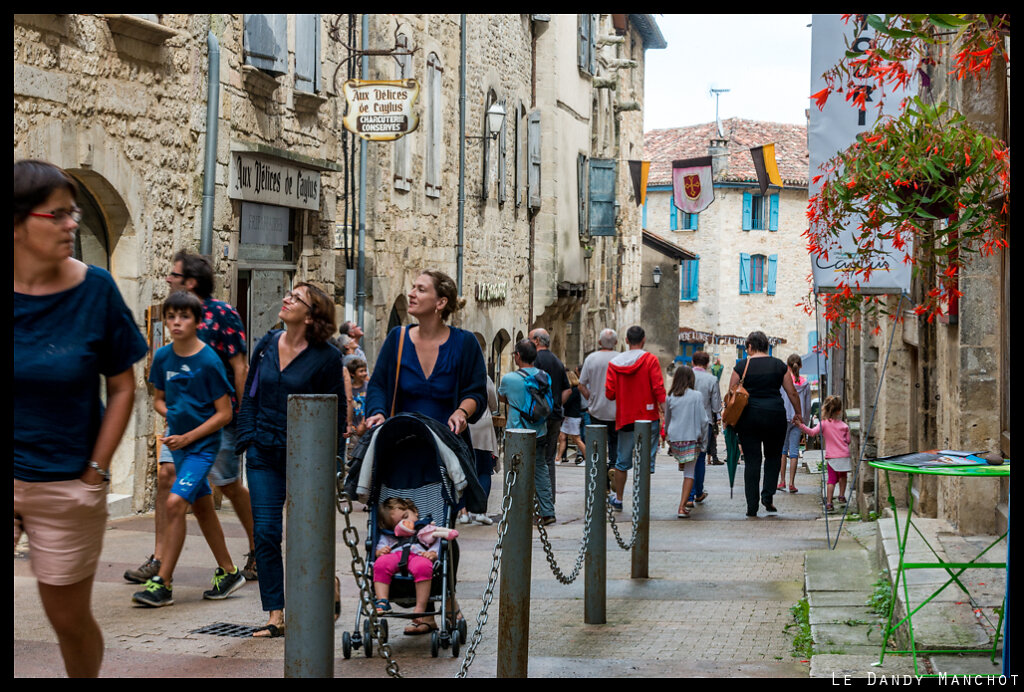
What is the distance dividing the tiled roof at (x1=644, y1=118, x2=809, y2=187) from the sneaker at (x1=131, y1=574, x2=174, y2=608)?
41161 millimetres

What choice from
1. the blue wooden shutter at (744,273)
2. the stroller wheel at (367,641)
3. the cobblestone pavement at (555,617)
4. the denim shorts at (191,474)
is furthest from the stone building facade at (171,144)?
the blue wooden shutter at (744,273)

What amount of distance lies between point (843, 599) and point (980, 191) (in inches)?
96.0

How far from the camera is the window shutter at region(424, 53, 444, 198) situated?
60.5ft

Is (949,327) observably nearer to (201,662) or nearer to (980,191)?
(980,191)

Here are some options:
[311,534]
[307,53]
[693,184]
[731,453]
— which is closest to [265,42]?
[307,53]

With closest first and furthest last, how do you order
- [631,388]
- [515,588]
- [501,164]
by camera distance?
[515,588], [631,388], [501,164]

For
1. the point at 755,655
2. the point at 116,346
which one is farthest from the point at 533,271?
the point at 116,346

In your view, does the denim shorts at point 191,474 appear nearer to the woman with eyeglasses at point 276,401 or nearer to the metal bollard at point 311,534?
the woman with eyeglasses at point 276,401

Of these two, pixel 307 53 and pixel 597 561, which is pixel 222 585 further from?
pixel 307 53

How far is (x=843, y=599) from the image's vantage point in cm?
710

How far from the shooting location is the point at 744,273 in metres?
47.4

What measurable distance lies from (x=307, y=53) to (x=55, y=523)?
10.4 metres

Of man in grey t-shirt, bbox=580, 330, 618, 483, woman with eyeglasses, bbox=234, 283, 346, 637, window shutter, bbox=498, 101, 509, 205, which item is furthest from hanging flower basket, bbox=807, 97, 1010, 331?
window shutter, bbox=498, 101, 509, 205

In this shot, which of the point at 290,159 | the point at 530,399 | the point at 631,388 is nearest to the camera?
the point at 530,399
